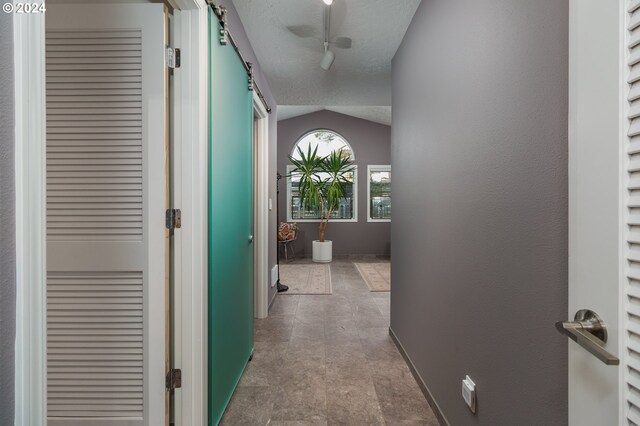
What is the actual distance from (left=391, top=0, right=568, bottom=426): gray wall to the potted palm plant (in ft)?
13.0

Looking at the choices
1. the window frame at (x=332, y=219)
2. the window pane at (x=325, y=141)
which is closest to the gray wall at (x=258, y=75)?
the window frame at (x=332, y=219)

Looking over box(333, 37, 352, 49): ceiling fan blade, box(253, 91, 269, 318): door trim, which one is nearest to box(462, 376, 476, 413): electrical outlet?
box(253, 91, 269, 318): door trim

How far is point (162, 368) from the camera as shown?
133 centimetres

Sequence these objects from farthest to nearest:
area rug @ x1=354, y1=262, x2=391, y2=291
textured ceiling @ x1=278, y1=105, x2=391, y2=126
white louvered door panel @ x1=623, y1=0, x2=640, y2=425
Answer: textured ceiling @ x1=278, y1=105, x2=391, y2=126
area rug @ x1=354, y1=262, x2=391, y2=291
white louvered door panel @ x1=623, y1=0, x2=640, y2=425

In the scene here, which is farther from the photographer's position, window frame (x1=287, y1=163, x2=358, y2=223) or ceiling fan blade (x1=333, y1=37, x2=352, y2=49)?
window frame (x1=287, y1=163, x2=358, y2=223)

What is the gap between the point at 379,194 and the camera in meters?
7.01

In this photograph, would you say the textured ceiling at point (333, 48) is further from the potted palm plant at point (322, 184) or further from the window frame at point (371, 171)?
the window frame at point (371, 171)

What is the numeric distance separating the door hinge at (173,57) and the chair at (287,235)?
4.83 m

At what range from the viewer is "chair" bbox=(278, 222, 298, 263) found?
6162 mm

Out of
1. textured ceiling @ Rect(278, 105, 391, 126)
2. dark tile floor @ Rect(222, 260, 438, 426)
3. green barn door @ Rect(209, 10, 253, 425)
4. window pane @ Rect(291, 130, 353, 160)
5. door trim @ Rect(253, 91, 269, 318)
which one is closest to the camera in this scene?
green barn door @ Rect(209, 10, 253, 425)

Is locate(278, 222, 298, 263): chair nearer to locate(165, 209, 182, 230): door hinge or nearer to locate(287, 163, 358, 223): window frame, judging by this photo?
locate(287, 163, 358, 223): window frame

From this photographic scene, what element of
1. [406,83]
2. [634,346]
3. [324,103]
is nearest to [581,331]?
[634,346]

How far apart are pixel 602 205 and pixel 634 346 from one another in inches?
10.2

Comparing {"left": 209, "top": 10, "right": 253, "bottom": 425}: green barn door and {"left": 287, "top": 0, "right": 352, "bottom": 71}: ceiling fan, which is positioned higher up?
{"left": 287, "top": 0, "right": 352, "bottom": 71}: ceiling fan
